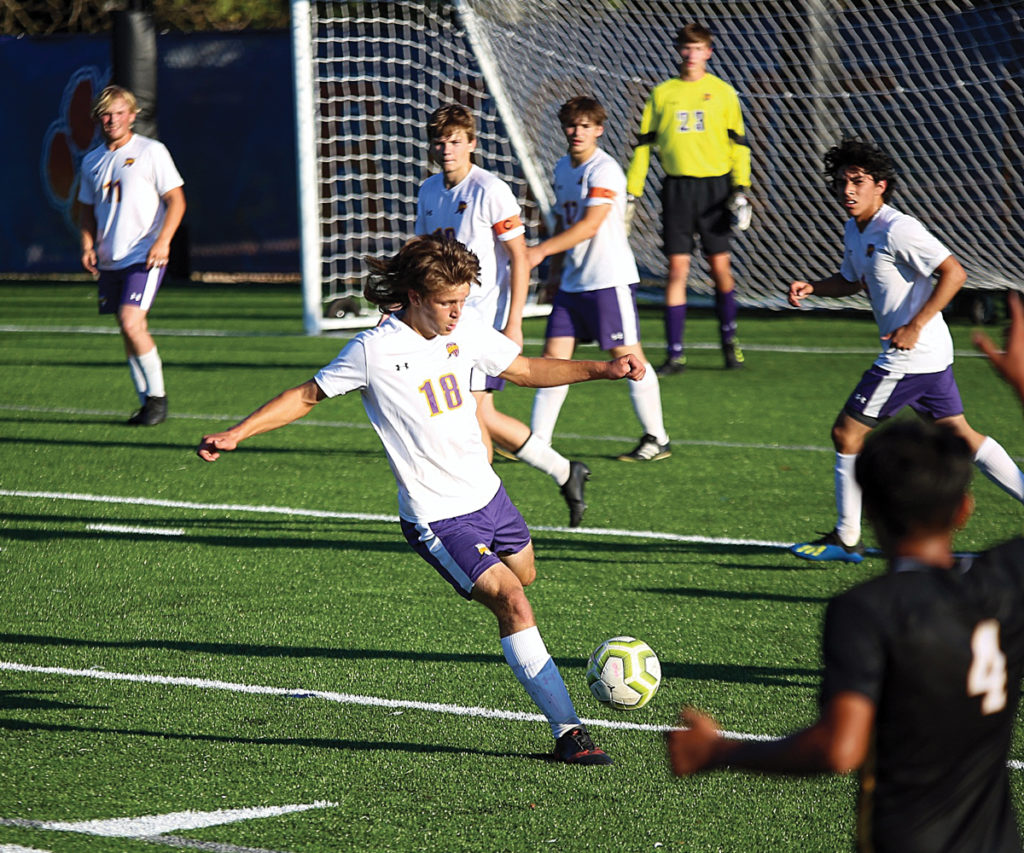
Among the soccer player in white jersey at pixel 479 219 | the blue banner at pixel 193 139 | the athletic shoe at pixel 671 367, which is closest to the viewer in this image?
the soccer player in white jersey at pixel 479 219

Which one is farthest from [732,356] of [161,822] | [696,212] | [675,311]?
[161,822]

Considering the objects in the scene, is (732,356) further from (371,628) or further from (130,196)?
(371,628)

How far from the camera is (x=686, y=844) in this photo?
12.3 ft

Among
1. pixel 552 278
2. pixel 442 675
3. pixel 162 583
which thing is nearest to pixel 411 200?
pixel 552 278

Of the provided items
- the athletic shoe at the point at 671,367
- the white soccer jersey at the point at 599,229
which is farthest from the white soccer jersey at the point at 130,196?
the athletic shoe at the point at 671,367

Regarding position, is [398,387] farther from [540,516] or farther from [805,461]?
[805,461]

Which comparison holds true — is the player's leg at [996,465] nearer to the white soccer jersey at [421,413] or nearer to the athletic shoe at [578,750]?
the white soccer jersey at [421,413]

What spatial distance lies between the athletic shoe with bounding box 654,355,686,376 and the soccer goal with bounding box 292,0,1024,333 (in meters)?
2.23

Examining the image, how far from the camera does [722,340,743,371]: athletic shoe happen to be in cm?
1270

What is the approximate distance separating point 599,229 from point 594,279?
33 centimetres

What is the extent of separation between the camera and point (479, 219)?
7922 mm

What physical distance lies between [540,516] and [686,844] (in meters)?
4.03

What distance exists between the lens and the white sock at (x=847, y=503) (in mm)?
6590

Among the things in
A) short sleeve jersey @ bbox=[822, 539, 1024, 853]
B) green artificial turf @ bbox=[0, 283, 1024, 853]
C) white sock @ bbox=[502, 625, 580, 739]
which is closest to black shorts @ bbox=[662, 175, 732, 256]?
green artificial turf @ bbox=[0, 283, 1024, 853]
